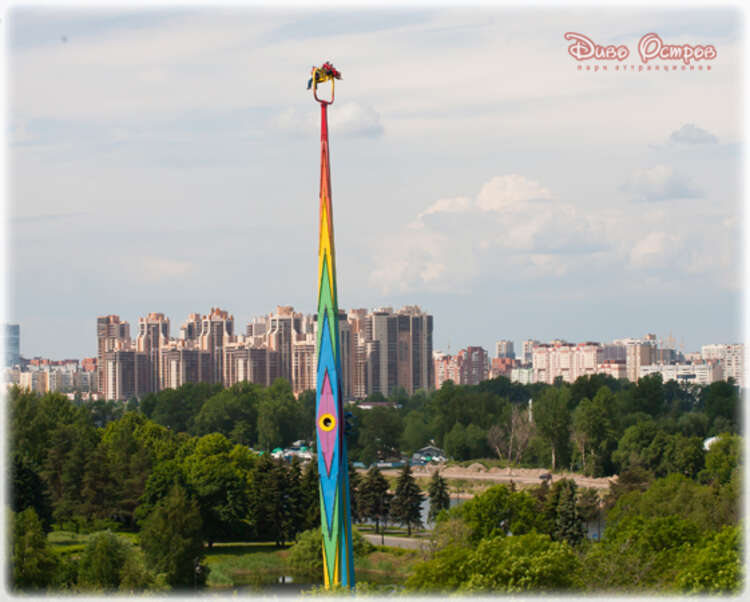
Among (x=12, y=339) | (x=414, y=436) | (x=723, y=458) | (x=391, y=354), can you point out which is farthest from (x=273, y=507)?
(x=391, y=354)

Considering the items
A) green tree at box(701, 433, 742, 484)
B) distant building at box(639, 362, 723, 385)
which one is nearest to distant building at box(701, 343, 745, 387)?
distant building at box(639, 362, 723, 385)

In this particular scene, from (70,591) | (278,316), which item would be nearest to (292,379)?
(278,316)

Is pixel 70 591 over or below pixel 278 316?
below

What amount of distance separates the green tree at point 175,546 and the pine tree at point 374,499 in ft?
23.1

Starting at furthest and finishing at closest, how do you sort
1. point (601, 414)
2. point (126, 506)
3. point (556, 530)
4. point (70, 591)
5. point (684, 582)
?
point (601, 414) → point (126, 506) → point (556, 530) → point (70, 591) → point (684, 582)

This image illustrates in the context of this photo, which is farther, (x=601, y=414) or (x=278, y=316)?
(x=278, y=316)

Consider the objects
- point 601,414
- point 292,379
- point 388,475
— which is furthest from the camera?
point 292,379

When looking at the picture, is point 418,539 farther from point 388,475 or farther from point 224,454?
point 388,475

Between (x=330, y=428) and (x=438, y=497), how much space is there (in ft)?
45.3

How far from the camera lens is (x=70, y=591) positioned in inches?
492

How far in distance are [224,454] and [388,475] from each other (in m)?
16.1

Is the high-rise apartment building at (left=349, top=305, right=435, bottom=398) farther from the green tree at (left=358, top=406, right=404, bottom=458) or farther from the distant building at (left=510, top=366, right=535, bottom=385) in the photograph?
the green tree at (left=358, top=406, right=404, bottom=458)

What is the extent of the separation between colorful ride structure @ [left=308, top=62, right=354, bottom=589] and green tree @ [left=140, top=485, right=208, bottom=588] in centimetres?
537

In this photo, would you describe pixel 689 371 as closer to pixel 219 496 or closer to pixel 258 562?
pixel 219 496
